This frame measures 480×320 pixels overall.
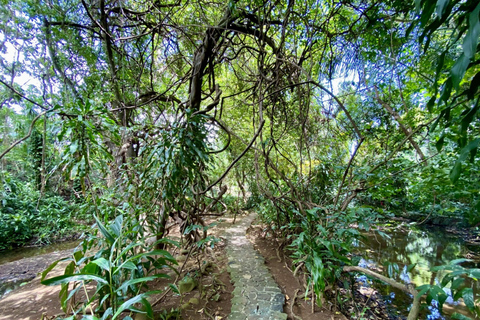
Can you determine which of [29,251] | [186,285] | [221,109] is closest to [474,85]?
[221,109]

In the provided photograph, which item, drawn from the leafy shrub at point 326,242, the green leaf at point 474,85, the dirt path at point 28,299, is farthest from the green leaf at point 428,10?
the dirt path at point 28,299

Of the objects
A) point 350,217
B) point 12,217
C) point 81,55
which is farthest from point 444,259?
point 12,217

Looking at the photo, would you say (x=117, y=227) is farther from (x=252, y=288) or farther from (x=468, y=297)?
(x=468, y=297)

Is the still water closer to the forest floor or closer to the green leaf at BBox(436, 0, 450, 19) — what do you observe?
the forest floor

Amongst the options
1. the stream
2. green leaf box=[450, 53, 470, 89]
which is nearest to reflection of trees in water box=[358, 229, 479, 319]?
the stream

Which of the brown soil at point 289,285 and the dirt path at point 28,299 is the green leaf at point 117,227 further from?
the brown soil at point 289,285

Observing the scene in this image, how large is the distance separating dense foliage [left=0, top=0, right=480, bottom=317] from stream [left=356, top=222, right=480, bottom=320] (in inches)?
43.0

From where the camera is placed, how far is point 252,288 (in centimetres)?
244

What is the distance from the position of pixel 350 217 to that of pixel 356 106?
8.09 ft

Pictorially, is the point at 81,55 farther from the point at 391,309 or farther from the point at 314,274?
the point at 391,309

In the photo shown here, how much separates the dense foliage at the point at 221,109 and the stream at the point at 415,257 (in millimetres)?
1093

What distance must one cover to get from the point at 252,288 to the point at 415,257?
464cm

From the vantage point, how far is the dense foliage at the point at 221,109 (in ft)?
5.35

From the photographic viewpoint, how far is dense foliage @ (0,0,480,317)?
64.2 inches
